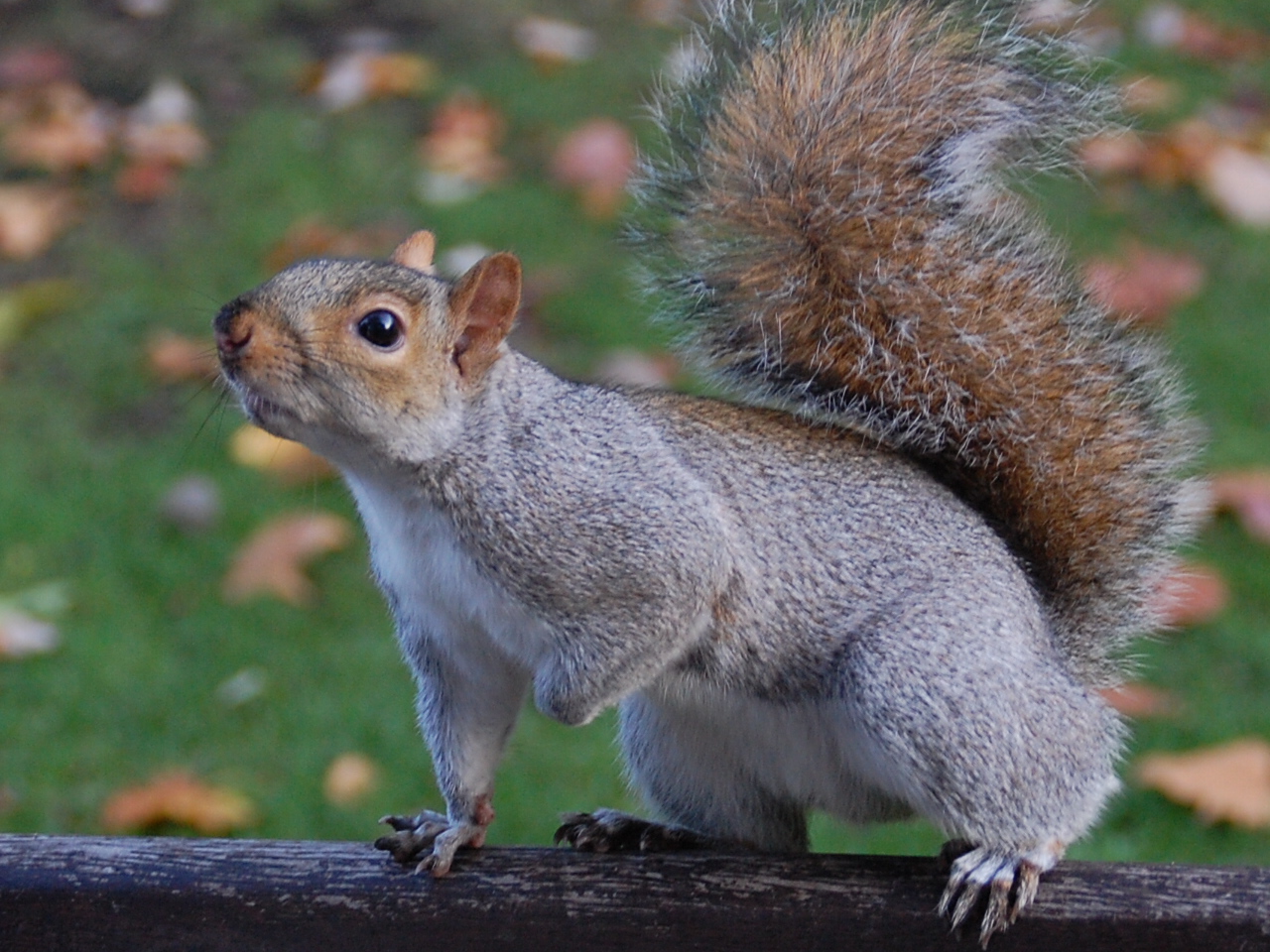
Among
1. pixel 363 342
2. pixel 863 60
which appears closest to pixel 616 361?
pixel 863 60

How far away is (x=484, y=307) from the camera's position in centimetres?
148

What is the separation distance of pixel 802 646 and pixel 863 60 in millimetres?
568

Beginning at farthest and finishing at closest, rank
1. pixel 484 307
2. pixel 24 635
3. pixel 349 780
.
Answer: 1. pixel 24 635
2. pixel 349 780
3. pixel 484 307

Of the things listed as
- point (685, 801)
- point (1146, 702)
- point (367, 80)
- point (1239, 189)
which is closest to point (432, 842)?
point (685, 801)

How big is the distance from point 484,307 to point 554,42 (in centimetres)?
281

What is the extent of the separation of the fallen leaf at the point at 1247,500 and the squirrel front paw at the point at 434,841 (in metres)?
1.66

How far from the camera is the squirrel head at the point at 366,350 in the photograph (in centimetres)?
139

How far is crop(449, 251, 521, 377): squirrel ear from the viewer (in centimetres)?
145

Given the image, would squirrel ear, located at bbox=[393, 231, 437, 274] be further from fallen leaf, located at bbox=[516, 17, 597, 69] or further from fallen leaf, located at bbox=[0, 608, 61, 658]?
fallen leaf, located at bbox=[516, 17, 597, 69]

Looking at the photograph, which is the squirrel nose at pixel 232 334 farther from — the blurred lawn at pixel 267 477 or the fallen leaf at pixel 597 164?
the fallen leaf at pixel 597 164

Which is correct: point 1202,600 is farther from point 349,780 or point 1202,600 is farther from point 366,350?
point 366,350

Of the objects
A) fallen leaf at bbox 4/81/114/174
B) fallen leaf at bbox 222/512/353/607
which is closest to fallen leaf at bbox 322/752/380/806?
fallen leaf at bbox 222/512/353/607

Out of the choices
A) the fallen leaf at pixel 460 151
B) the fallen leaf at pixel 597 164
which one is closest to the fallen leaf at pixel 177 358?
the fallen leaf at pixel 460 151

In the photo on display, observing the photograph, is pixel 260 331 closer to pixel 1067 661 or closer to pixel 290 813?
pixel 1067 661
